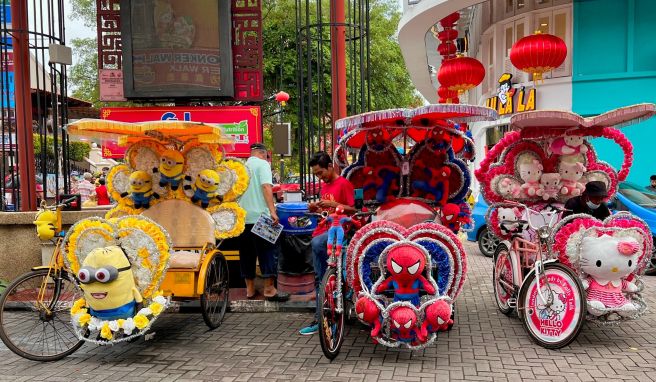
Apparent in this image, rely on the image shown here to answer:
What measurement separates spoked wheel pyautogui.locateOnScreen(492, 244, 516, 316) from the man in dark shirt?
884mm

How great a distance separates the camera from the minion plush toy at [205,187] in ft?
19.0

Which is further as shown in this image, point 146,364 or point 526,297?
point 526,297

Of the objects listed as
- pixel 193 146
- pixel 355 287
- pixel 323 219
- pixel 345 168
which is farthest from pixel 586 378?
pixel 193 146

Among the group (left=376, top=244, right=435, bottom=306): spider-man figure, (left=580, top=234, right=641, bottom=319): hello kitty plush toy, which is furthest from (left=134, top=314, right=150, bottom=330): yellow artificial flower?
(left=580, top=234, right=641, bottom=319): hello kitty plush toy

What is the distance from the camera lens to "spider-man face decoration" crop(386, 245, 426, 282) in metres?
4.47

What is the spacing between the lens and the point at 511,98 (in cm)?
1620

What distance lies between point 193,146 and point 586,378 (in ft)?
14.3

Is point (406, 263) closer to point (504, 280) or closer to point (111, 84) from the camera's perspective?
point (504, 280)

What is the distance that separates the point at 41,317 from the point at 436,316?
139 inches

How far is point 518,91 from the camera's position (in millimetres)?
16047

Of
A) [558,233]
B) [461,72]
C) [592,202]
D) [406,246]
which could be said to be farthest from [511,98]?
[406,246]

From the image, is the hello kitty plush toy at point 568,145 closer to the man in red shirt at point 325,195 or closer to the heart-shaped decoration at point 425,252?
the heart-shaped decoration at point 425,252

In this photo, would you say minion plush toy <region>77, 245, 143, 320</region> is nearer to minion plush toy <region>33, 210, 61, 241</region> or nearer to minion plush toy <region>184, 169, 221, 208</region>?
minion plush toy <region>33, 210, 61, 241</region>

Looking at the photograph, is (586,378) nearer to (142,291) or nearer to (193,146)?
(142,291)
